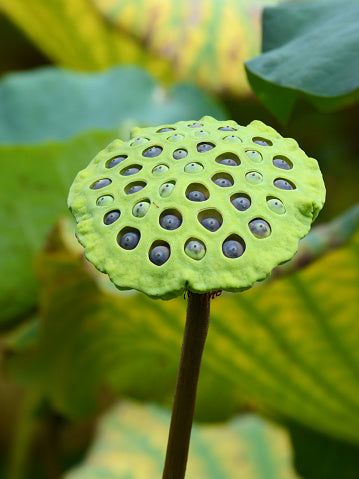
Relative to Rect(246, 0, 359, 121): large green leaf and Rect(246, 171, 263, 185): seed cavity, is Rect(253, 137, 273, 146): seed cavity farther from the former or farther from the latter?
Rect(246, 0, 359, 121): large green leaf

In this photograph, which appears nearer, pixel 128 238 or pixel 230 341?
pixel 128 238

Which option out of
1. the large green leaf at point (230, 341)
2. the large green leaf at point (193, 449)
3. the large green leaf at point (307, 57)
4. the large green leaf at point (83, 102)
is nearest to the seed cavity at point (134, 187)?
the large green leaf at point (307, 57)

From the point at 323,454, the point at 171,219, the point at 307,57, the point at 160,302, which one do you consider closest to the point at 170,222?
the point at 171,219

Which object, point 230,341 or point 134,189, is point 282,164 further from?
point 230,341

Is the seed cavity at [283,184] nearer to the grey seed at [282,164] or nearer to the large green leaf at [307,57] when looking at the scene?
the grey seed at [282,164]

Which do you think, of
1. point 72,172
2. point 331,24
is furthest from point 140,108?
point 331,24

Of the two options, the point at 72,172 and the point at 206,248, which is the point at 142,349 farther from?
the point at 206,248

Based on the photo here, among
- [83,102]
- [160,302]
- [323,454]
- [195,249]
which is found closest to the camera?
[195,249]

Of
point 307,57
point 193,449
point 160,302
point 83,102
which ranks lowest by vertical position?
point 193,449
